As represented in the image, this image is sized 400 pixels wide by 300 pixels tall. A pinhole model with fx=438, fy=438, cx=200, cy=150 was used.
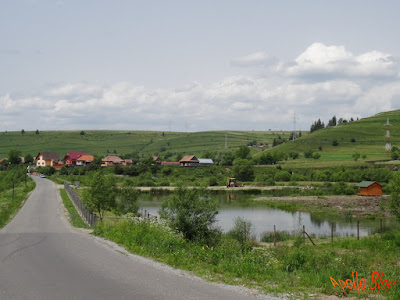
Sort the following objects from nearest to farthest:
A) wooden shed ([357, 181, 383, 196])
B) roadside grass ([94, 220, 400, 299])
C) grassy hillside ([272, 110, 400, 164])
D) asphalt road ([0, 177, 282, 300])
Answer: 1. asphalt road ([0, 177, 282, 300])
2. roadside grass ([94, 220, 400, 299])
3. wooden shed ([357, 181, 383, 196])
4. grassy hillside ([272, 110, 400, 164])

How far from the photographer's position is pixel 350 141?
154 m

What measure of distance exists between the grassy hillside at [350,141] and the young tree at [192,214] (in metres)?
104

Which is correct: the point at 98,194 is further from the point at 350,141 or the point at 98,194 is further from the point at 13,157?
the point at 350,141

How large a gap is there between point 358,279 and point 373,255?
11996 mm

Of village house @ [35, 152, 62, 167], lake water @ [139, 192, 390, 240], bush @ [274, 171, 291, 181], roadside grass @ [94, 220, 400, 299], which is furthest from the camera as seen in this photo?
village house @ [35, 152, 62, 167]

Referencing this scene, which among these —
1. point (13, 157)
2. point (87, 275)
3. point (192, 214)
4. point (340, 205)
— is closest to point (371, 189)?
point (340, 205)

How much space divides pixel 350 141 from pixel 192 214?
143005mm

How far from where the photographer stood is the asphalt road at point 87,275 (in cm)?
1081

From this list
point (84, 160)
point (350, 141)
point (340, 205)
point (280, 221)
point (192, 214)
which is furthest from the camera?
point (350, 141)

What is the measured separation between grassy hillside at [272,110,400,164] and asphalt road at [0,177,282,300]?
110378 millimetres

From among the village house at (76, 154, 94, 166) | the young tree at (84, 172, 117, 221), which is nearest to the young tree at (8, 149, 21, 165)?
the village house at (76, 154, 94, 166)

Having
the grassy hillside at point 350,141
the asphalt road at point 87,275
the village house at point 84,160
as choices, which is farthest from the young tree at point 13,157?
the asphalt road at point 87,275

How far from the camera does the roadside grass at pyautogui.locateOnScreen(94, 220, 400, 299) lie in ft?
37.7

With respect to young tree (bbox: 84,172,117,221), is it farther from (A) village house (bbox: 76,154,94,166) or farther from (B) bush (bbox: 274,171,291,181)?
(A) village house (bbox: 76,154,94,166)
